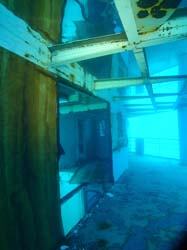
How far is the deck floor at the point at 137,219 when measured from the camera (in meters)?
3.44

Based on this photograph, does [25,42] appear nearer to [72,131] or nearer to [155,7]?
[155,7]

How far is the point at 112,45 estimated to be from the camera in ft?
8.72

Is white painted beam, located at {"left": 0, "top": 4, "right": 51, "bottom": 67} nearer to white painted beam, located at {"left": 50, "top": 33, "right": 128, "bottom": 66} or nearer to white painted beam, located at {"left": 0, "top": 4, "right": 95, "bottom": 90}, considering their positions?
white painted beam, located at {"left": 0, "top": 4, "right": 95, "bottom": 90}

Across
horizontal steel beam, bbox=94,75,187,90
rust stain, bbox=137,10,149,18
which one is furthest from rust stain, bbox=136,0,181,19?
horizontal steel beam, bbox=94,75,187,90

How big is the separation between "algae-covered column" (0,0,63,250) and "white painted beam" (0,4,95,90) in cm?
8

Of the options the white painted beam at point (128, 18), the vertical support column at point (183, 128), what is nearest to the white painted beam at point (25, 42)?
the white painted beam at point (128, 18)

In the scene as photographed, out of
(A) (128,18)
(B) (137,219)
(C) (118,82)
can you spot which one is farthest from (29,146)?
(B) (137,219)

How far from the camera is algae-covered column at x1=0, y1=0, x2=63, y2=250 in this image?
2104mm

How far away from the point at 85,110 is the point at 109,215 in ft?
8.34

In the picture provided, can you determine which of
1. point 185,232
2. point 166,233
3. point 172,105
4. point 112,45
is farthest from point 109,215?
point 172,105

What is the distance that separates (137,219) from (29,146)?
2.99 meters

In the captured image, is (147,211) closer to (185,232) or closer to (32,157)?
(185,232)

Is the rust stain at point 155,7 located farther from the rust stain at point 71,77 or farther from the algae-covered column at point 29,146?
the rust stain at point 71,77

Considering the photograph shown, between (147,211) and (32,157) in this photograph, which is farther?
(147,211)
